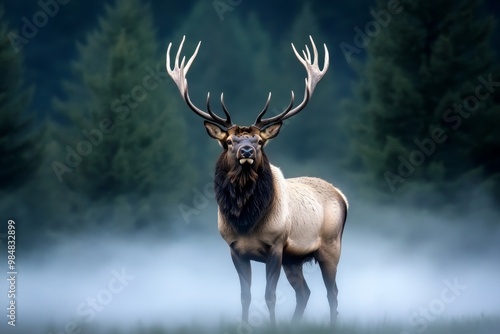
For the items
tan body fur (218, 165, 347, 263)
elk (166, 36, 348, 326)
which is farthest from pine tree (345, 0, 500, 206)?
elk (166, 36, 348, 326)

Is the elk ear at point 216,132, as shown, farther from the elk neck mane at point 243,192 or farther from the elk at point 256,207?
the elk neck mane at point 243,192

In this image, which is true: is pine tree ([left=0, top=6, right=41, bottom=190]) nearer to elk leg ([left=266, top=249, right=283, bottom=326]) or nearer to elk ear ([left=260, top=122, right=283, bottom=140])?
elk ear ([left=260, top=122, right=283, bottom=140])

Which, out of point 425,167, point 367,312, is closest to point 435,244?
point 425,167

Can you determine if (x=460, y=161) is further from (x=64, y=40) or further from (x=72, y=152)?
(x=64, y=40)

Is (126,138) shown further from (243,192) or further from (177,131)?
(243,192)

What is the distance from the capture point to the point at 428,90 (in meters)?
36.2

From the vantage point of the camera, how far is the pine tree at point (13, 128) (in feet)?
108

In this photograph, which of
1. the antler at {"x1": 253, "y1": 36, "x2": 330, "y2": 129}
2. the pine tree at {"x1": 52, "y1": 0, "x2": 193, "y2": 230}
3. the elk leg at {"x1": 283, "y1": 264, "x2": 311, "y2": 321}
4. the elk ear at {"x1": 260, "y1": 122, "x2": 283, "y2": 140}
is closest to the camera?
the elk ear at {"x1": 260, "y1": 122, "x2": 283, "y2": 140}

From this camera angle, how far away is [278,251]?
46.9 ft

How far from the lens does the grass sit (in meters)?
12.4

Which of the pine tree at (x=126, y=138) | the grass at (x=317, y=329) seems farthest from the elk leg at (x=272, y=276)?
the pine tree at (x=126, y=138)

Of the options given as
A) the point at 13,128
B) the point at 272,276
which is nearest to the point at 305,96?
the point at 272,276

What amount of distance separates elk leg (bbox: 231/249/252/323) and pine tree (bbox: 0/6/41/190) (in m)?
19.2

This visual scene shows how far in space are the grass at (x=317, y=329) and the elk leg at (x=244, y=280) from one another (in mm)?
859
